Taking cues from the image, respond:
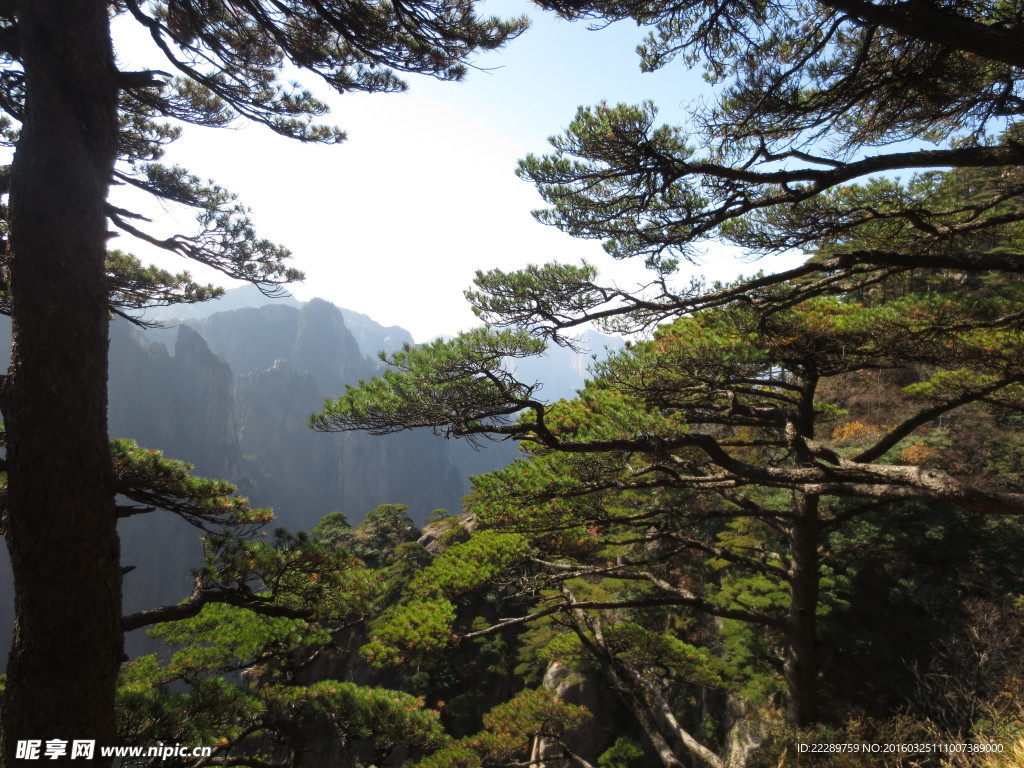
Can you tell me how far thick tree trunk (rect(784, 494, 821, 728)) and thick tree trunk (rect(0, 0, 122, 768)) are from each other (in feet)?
18.1

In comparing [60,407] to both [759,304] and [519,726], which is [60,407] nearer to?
[759,304]

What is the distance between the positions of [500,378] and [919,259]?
107 inches

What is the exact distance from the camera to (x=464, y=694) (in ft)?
45.8

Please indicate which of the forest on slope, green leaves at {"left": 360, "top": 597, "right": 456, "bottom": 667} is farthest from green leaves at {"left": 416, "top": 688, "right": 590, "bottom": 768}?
green leaves at {"left": 360, "top": 597, "right": 456, "bottom": 667}

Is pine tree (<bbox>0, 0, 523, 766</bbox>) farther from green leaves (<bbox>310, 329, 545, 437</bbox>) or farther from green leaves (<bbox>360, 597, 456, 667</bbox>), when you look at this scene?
green leaves (<bbox>360, 597, 456, 667</bbox>)

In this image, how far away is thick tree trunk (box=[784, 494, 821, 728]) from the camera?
473 cm

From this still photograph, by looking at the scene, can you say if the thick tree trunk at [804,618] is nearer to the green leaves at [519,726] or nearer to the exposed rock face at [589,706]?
the green leaves at [519,726]

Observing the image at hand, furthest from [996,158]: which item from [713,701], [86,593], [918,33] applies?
[713,701]

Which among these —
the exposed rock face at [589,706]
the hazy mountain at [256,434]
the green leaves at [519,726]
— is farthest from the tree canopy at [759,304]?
the hazy mountain at [256,434]

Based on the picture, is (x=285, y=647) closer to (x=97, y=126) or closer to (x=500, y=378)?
(x=500, y=378)

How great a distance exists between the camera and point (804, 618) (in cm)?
477

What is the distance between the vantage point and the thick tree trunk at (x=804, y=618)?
15.5 ft

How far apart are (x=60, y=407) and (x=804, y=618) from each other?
6.21 m

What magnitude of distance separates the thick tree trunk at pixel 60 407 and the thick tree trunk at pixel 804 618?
553 centimetres
